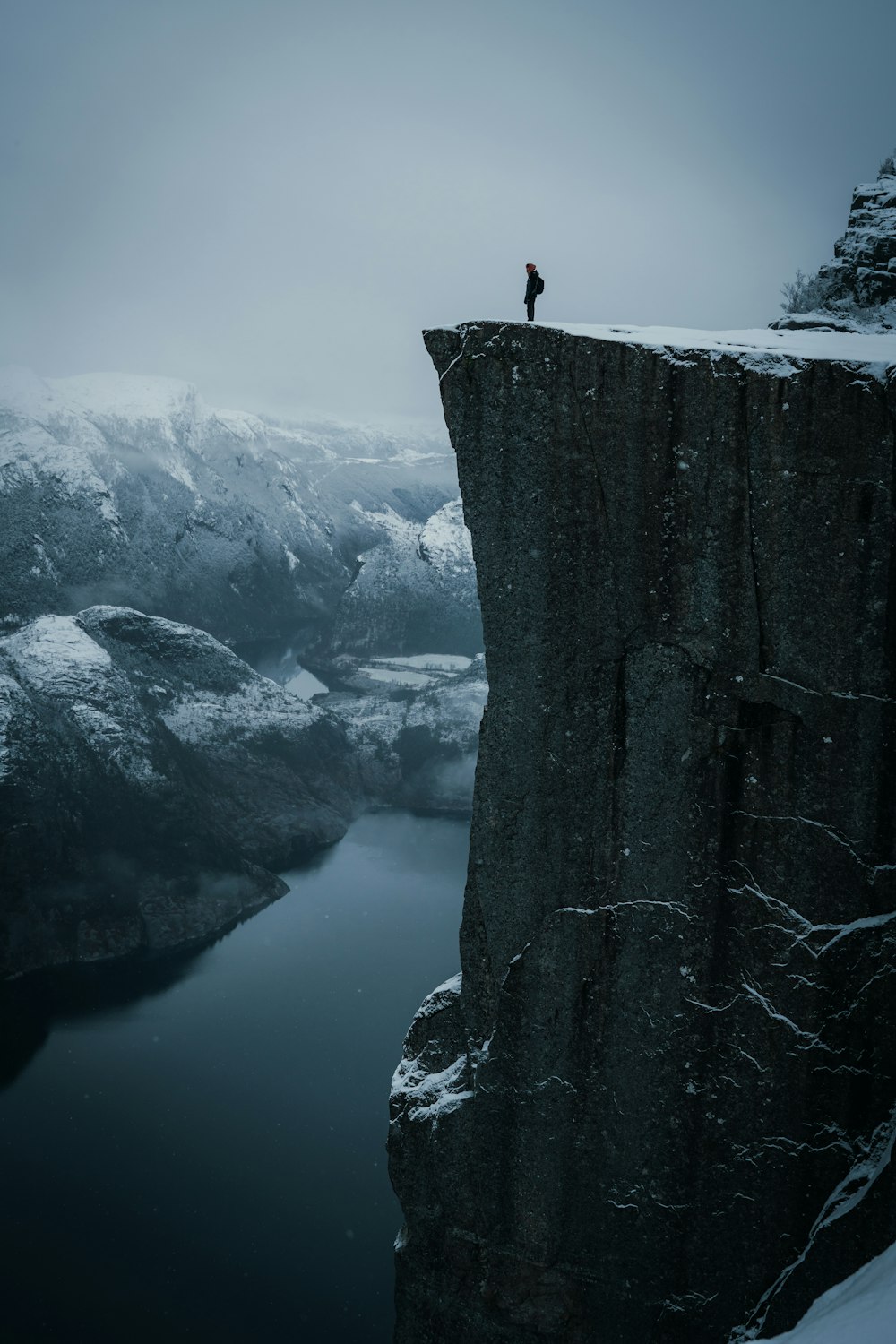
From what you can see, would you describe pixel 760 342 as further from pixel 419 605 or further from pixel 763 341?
pixel 419 605

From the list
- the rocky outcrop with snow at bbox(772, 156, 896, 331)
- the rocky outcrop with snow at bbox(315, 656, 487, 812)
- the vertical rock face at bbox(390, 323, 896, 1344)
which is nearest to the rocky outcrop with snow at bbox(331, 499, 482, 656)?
the rocky outcrop with snow at bbox(315, 656, 487, 812)

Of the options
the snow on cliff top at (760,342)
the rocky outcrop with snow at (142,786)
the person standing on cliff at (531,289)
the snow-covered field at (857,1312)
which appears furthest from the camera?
the rocky outcrop with snow at (142,786)

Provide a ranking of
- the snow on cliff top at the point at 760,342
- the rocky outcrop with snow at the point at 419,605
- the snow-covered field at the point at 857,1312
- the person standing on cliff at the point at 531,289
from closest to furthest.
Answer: the snow-covered field at the point at 857,1312 < the snow on cliff top at the point at 760,342 < the person standing on cliff at the point at 531,289 < the rocky outcrop with snow at the point at 419,605

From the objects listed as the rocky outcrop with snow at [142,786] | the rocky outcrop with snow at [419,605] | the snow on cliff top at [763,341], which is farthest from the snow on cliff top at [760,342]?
the rocky outcrop with snow at [419,605]

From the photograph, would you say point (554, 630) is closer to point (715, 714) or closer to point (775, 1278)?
point (715, 714)

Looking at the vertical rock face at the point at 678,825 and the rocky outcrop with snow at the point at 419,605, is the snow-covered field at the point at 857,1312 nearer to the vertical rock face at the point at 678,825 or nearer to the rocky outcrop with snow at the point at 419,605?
the vertical rock face at the point at 678,825

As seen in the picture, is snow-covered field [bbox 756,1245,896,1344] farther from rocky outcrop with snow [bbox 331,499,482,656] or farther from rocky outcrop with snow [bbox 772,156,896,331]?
rocky outcrop with snow [bbox 331,499,482,656]

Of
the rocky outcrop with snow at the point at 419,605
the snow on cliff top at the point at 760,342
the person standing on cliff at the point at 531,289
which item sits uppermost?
the person standing on cliff at the point at 531,289
